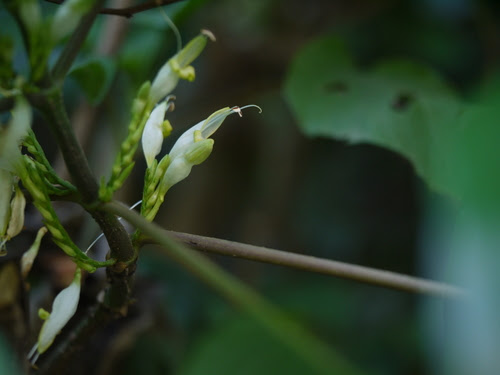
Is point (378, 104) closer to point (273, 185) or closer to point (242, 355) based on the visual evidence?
point (242, 355)

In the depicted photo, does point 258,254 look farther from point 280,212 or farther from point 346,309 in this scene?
point 280,212

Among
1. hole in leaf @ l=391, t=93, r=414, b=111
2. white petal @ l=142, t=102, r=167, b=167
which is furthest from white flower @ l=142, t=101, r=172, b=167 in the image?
hole in leaf @ l=391, t=93, r=414, b=111

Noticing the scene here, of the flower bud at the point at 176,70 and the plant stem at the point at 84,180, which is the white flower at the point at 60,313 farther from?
the flower bud at the point at 176,70

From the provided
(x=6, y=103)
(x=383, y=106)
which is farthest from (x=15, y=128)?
(x=383, y=106)

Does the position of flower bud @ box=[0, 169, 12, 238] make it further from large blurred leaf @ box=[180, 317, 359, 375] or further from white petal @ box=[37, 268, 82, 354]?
large blurred leaf @ box=[180, 317, 359, 375]

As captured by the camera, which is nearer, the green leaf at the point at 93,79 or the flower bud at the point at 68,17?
the flower bud at the point at 68,17

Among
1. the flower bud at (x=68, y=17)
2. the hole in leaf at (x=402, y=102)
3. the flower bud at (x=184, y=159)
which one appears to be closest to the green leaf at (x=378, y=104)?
the hole in leaf at (x=402, y=102)
